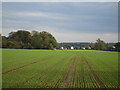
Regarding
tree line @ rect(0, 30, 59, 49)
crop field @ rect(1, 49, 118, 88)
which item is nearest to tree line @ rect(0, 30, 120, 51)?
tree line @ rect(0, 30, 59, 49)

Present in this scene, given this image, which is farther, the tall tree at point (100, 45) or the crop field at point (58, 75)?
the tall tree at point (100, 45)

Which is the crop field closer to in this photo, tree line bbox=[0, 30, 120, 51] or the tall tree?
tree line bbox=[0, 30, 120, 51]

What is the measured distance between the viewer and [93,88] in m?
7.87

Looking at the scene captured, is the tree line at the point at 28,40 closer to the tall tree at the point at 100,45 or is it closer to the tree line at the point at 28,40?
the tree line at the point at 28,40

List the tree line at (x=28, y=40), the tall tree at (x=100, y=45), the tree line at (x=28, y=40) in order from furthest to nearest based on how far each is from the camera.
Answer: the tall tree at (x=100, y=45) < the tree line at (x=28, y=40) < the tree line at (x=28, y=40)

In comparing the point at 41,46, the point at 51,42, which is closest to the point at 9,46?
the point at 41,46

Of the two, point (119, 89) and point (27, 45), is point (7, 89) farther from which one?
point (27, 45)

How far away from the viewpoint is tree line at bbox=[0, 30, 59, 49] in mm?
96425

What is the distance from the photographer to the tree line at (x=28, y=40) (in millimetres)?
96425

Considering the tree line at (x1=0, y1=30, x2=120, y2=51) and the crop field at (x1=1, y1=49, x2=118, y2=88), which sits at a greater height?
the tree line at (x1=0, y1=30, x2=120, y2=51)

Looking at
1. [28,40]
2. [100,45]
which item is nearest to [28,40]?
[28,40]

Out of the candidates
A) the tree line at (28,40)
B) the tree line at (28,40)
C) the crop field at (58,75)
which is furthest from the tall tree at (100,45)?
the crop field at (58,75)

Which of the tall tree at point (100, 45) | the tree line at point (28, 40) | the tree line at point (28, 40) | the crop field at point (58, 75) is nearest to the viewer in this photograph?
the crop field at point (58, 75)

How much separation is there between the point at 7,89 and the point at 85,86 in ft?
12.8
